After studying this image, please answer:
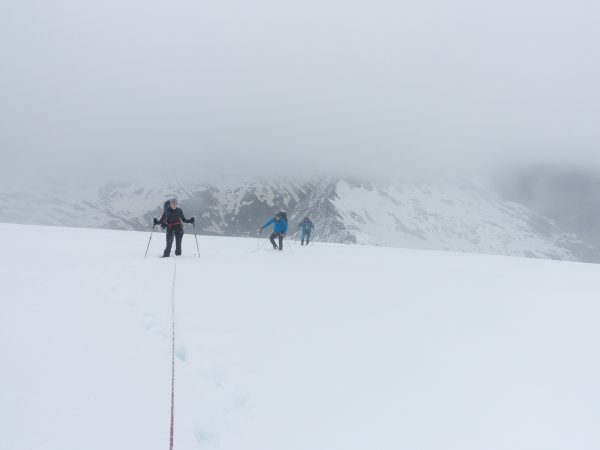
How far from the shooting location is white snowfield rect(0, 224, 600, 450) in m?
4.28

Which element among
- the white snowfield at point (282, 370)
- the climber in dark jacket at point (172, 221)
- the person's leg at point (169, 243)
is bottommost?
the white snowfield at point (282, 370)

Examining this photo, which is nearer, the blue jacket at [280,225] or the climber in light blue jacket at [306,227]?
the blue jacket at [280,225]

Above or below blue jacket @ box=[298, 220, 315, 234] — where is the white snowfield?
below

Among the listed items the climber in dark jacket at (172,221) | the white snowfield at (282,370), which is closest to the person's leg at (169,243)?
the climber in dark jacket at (172,221)

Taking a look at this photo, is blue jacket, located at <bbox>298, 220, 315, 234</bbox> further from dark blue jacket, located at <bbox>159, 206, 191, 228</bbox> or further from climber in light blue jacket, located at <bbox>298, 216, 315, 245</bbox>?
dark blue jacket, located at <bbox>159, 206, 191, 228</bbox>

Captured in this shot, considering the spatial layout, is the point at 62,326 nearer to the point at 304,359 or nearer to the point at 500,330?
the point at 304,359

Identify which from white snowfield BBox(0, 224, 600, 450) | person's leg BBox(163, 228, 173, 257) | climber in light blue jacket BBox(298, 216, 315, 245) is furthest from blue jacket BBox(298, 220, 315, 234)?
white snowfield BBox(0, 224, 600, 450)

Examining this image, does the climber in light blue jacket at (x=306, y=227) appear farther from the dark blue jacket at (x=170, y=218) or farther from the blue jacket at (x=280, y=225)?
the dark blue jacket at (x=170, y=218)

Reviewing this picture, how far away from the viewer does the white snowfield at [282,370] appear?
4277 millimetres

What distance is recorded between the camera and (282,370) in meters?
5.94

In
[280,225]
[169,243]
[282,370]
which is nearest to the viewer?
[282,370]

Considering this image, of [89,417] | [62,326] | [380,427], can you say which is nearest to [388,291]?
[380,427]

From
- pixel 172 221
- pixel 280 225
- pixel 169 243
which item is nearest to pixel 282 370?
pixel 169 243

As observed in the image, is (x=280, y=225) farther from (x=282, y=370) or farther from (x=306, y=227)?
(x=282, y=370)
